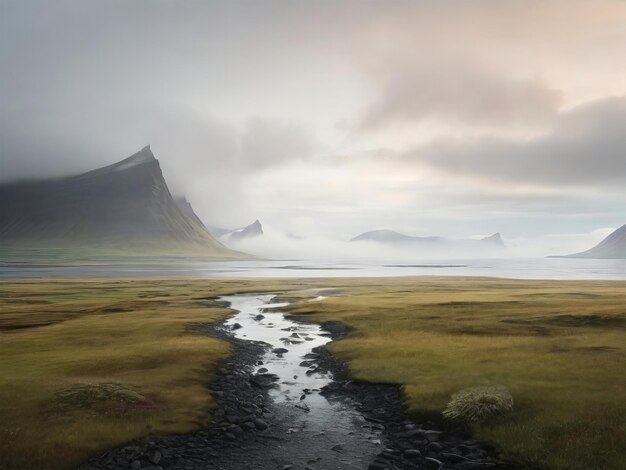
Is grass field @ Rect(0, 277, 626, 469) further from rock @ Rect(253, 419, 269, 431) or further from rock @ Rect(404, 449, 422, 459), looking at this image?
rock @ Rect(404, 449, 422, 459)

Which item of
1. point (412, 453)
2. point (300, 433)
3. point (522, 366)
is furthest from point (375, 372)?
point (412, 453)

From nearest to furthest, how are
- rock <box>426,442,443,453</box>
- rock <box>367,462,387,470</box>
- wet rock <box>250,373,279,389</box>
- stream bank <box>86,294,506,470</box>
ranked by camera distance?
rock <box>367,462,387,470</box> → stream bank <box>86,294,506,470</box> → rock <box>426,442,443,453</box> → wet rock <box>250,373,279,389</box>

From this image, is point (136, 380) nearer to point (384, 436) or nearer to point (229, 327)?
point (384, 436)

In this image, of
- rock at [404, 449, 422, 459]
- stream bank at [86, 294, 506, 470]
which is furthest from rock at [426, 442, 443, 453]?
rock at [404, 449, 422, 459]

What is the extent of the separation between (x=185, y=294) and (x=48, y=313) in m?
43.5

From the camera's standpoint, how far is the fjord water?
1043 inches

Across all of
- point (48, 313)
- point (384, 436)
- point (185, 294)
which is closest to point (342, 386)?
point (384, 436)

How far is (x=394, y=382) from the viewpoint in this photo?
39.6 m

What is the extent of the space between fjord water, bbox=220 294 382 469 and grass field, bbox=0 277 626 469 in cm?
443

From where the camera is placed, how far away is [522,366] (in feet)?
132

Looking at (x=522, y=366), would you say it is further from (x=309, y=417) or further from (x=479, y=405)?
(x=309, y=417)

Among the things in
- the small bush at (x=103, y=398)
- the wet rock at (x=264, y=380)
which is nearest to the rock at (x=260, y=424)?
the small bush at (x=103, y=398)

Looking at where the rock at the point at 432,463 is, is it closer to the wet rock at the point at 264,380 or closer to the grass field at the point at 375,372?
the grass field at the point at 375,372

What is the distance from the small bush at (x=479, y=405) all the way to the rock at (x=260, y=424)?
38.8 ft
